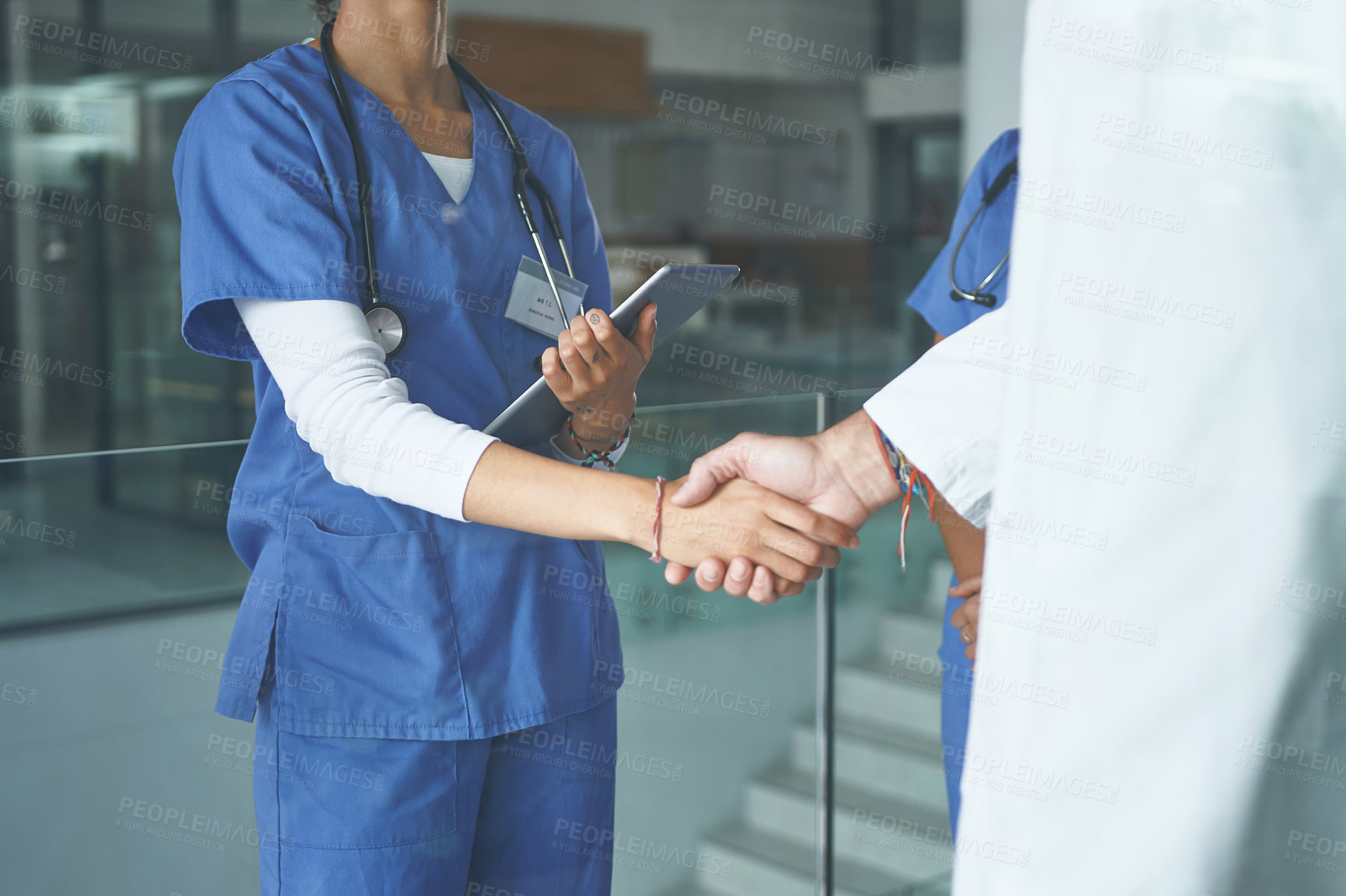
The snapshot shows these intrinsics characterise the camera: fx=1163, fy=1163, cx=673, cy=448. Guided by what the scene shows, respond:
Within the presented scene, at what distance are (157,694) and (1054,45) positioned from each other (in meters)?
1.31

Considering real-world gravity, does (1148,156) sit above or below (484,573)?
above

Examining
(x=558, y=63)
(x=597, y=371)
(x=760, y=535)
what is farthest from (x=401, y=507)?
(x=558, y=63)

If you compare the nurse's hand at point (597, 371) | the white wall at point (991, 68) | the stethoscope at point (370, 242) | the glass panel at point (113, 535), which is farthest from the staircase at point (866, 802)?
the white wall at point (991, 68)

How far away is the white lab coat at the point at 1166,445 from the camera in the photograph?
25.2 inches

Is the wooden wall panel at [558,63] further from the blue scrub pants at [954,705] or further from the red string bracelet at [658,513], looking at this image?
the red string bracelet at [658,513]

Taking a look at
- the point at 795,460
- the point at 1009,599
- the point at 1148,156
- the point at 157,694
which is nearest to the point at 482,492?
the point at 795,460

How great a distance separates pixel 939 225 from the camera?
6684 millimetres

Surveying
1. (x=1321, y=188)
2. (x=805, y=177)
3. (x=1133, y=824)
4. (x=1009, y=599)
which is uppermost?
(x=805, y=177)

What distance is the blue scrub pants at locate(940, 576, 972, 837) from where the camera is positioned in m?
1.46

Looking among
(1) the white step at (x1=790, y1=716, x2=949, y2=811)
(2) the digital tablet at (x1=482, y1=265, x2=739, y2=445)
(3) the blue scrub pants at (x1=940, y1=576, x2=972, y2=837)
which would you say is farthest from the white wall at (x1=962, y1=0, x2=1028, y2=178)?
(2) the digital tablet at (x1=482, y1=265, x2=739, y2=445)

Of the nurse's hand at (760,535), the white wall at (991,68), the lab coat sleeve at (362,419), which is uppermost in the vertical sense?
the white wall at (991,68)

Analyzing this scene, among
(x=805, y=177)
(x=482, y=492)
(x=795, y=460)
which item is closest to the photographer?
(x=482, y=492)

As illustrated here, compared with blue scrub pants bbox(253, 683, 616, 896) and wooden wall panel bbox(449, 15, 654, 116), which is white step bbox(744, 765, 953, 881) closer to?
blue scrub pants bbox(253, 683, 616, 896)

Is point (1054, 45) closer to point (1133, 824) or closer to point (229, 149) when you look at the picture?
point (1133, 824)
